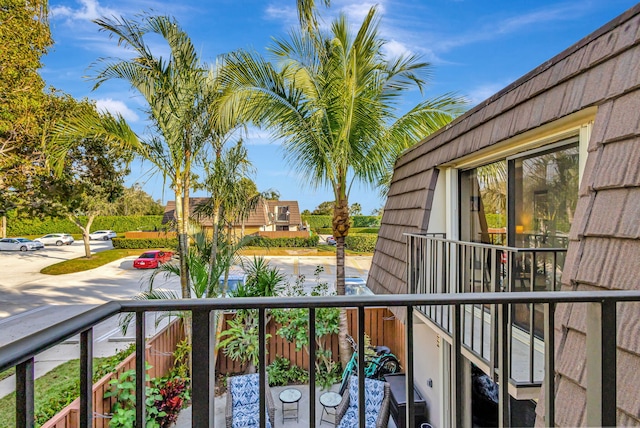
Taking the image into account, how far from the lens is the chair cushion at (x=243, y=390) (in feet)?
14.3

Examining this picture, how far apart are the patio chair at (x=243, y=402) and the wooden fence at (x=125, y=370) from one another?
1201 millimetres

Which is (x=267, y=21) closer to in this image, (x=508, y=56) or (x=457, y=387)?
(x=508, y=56)

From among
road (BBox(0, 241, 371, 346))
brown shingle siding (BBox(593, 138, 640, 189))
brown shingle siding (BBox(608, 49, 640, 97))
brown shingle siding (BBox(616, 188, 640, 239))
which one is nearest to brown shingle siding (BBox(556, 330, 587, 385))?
brown shingle siding (BBox(616, 188, 640, 239))

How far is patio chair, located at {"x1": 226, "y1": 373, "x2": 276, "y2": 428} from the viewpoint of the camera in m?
4.18

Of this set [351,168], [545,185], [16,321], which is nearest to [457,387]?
[545,185]

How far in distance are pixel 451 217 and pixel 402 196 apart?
110 cm

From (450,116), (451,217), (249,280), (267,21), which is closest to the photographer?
(451,217)

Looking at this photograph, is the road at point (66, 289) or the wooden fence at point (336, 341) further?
the road at point (66, 289)

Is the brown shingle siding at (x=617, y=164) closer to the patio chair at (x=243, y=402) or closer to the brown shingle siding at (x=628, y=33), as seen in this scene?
the brown shingle siding at (x=628, y=33)

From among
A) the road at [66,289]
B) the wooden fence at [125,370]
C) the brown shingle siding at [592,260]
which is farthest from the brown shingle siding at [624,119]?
the road at [66,289]

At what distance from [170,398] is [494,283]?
14.5 ft

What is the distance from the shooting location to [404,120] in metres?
5.59

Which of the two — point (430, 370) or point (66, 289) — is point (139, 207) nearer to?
point (66, 289)

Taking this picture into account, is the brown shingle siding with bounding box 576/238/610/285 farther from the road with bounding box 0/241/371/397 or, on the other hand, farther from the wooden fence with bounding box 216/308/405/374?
the wooden fence with bounding box 216/308/405/374
